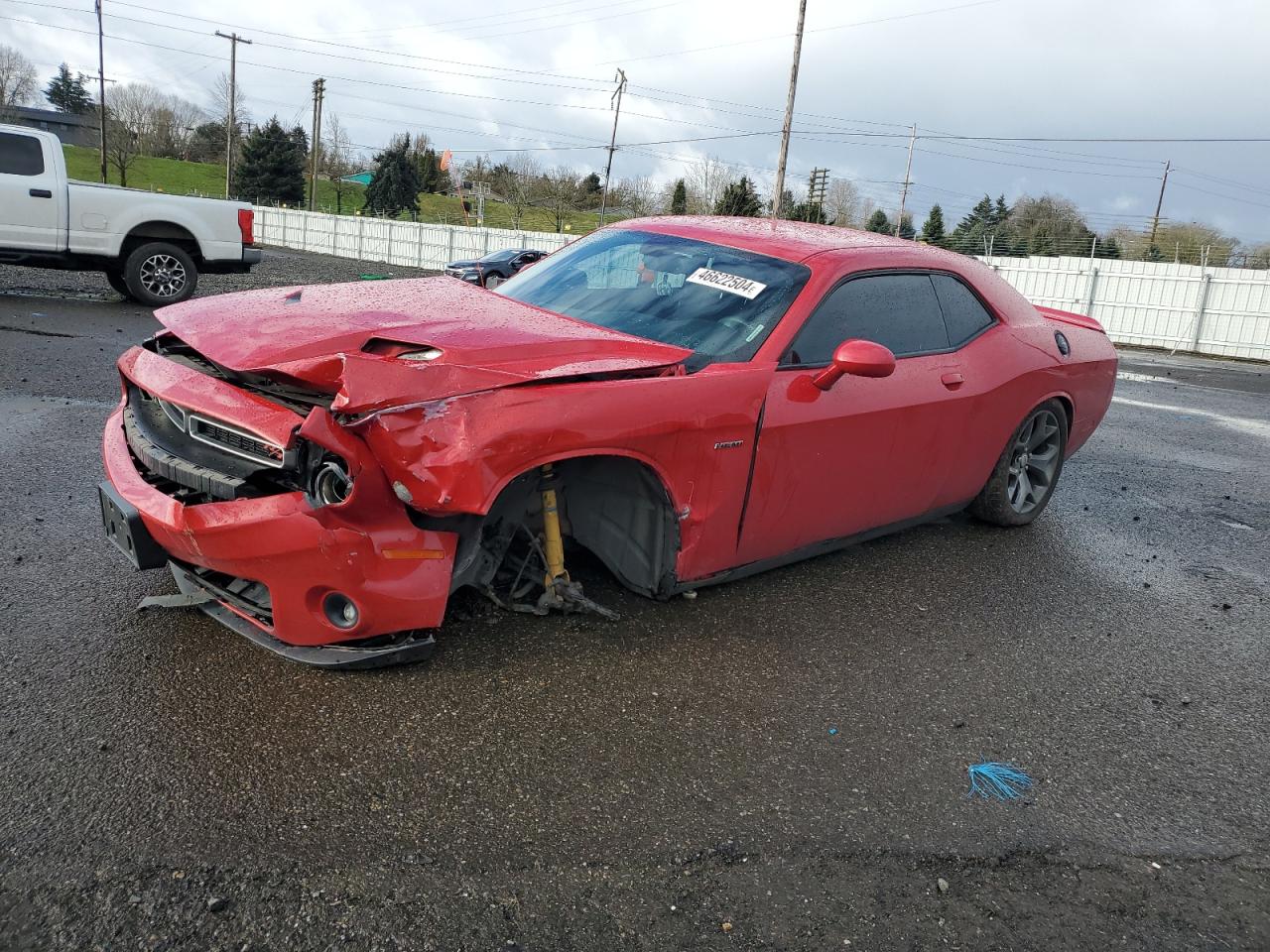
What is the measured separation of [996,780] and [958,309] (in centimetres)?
255

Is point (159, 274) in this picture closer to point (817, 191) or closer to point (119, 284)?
point (119, 284)

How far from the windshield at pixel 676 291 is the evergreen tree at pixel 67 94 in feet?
373

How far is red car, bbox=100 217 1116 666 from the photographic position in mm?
2689

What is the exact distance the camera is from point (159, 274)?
1157 centimetres

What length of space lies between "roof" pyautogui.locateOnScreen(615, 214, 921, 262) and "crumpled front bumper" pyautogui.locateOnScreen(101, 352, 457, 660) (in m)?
2.07

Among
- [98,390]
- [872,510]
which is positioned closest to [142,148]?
[98,390]

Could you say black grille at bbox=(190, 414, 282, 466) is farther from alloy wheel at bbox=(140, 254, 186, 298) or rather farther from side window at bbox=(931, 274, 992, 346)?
alloy wheel at bbox=(140, 254, 186, 298)

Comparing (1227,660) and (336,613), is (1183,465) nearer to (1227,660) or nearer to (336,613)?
(1227,660)

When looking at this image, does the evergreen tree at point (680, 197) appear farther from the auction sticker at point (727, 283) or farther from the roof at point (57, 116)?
the auction sticker at point (727, 283)

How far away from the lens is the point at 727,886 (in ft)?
7.39

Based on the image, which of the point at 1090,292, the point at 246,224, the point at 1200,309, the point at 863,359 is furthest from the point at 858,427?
the point at 1090,292

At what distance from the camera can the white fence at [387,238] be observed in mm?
35031

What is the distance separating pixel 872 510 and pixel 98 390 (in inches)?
222

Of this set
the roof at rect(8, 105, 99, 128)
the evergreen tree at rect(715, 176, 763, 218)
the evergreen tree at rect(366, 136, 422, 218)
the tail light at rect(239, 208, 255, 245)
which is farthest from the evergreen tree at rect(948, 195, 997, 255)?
the roof at rect(8, 105, 99, 128)
